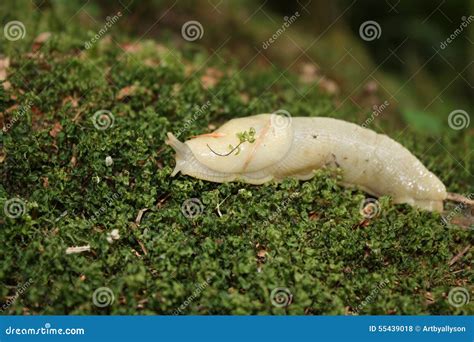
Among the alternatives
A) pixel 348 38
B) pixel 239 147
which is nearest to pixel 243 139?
pixel 239 147

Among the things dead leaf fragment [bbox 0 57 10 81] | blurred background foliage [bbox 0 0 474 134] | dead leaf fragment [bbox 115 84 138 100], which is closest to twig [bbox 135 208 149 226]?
dead leaf fragment [bbox 115 84 138 100]

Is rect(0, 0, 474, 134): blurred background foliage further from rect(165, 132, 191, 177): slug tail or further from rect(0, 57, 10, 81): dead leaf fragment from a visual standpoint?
rect(165, 132, 191, 177): slug tail

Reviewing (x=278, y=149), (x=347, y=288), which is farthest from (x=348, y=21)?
(x=347, y=288)

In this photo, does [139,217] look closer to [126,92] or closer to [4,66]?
[126,92]

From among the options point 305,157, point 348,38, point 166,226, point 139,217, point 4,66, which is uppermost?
point 348,38

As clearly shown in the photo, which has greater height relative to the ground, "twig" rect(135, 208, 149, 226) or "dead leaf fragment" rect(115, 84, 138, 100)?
"dead leaf fragment" rect(115, 84, 138, 100)

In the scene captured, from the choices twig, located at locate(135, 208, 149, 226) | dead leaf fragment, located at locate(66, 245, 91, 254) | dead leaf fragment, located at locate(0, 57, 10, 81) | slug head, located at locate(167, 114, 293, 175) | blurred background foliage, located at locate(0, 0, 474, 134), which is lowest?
dead leaf fragment, located at locate(66, 245, 91, 254)

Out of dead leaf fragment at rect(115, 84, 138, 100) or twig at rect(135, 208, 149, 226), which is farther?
dead leaf fragment at rect(115, 84, 138, 100)
